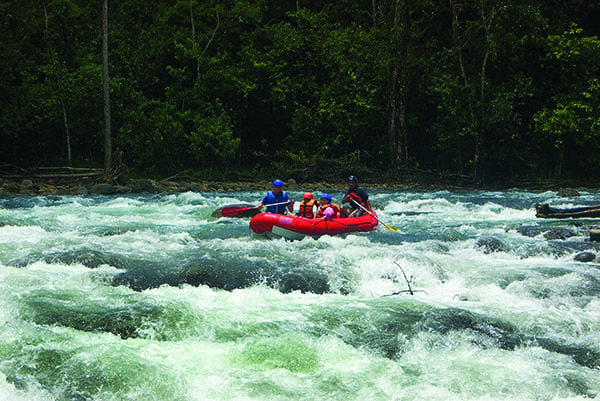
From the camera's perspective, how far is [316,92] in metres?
26.5

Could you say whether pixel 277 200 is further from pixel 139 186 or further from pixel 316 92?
pixel 316 92

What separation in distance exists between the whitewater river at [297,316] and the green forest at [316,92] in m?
14.3

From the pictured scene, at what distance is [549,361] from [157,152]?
22582 mm

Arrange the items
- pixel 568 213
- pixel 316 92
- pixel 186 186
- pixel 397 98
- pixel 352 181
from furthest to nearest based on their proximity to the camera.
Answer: pixel 316 92 → pixel 397 98 → pixel 186 186 → pixel 568 213 → pixel 352 181

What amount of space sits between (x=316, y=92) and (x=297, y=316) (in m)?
20.7

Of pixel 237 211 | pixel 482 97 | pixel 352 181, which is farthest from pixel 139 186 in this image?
pixel 482 97

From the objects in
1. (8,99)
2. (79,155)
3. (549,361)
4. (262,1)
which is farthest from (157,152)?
(549,361)

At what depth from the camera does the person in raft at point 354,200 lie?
41.2 ft

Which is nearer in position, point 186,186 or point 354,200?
point 354,200

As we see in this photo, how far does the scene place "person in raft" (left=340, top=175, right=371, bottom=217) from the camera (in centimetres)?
1255

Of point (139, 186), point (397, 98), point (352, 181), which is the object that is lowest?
point (139, 186)

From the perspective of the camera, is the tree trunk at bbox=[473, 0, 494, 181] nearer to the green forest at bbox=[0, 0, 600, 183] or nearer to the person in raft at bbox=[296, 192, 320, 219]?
the green forest at bbox=[0, 0, 600, 183]

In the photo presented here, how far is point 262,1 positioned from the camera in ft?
96.8

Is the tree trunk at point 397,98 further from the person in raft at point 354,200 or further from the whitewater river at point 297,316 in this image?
→ the whitewater river at point 297,316
